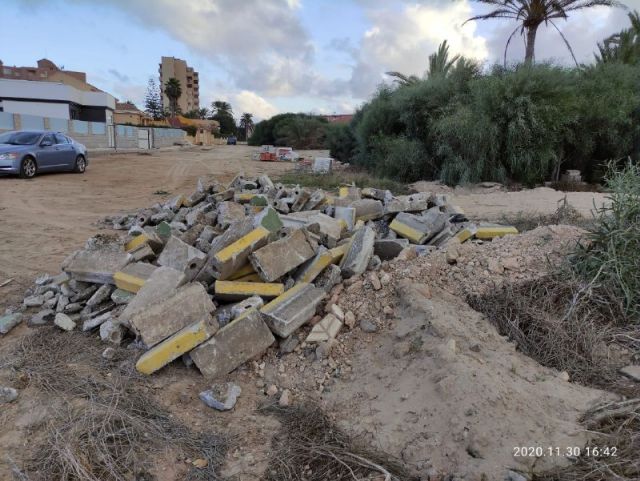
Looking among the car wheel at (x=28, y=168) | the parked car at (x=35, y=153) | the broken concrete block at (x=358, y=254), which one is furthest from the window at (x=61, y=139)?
the broken concrete block at (x=358, y=254)

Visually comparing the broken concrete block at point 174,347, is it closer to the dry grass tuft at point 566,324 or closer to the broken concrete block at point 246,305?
the broken concrete block at point 246,305

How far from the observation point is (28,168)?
1363 cm

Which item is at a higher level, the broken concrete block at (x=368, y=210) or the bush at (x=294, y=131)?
the bush at (x=294, y=131)

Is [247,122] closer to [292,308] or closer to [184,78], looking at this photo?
[184,78]

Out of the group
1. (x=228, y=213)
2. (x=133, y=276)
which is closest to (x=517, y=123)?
(x=228, y=213)

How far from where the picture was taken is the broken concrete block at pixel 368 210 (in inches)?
Answer: 252

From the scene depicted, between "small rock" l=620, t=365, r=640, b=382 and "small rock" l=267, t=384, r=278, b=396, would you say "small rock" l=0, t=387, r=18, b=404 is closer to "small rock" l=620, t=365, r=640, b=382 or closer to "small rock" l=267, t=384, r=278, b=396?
"small rock" l=267, t=384, r=278, b=396

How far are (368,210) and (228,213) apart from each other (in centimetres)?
199

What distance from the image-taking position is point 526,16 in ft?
55.4

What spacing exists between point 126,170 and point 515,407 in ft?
58.5

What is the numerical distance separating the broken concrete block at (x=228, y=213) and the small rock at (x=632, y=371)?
4.40 metres

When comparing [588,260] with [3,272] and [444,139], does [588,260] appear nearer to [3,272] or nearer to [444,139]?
[3,272]

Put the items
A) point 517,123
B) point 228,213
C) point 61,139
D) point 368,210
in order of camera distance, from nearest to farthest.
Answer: point 228,213 < point 368,210 < point 517,123 < point 61,139

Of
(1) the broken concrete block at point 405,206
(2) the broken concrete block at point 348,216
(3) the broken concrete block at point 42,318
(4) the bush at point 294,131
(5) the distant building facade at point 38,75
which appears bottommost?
(3) the broken concrete block at point 42,318
